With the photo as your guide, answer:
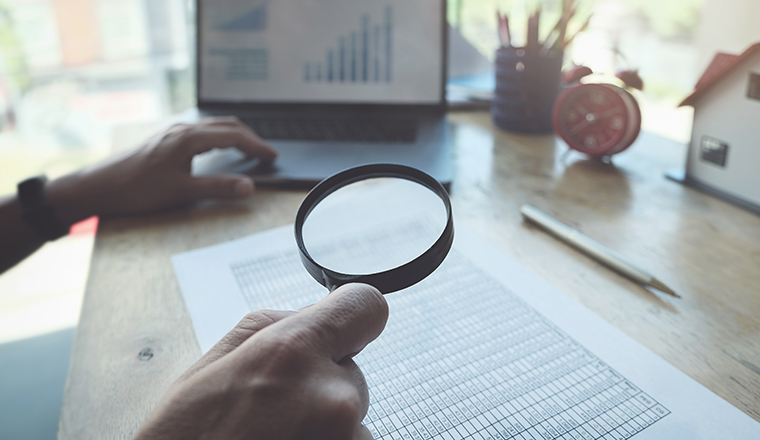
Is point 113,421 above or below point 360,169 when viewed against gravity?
below

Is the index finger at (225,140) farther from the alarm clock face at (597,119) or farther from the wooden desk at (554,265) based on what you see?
the alarm clock face at (597,119)

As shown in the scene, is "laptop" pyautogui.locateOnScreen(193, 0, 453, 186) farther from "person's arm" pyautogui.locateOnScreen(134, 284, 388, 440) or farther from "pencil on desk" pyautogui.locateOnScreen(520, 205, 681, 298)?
"person's arm" pyautogui.locateOnScreen(134, 284, 388, 440)

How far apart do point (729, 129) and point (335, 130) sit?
714mm

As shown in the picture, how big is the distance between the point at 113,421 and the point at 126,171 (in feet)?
1.66

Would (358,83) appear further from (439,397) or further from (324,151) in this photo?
(439,397)

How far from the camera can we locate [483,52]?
1505mm

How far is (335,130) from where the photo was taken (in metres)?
1.12

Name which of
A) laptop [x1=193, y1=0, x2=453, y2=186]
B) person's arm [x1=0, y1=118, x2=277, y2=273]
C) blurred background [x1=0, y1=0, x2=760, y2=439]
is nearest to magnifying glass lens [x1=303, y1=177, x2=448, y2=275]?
person's arm [x1=0, y1=118, x2=277, y2=273]

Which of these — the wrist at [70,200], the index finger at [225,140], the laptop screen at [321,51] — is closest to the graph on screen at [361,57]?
the laptop screen at [321,51]

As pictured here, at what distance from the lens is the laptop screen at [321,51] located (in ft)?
4.02

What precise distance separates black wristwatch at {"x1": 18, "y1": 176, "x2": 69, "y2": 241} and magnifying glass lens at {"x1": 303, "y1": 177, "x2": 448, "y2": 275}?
54 cm

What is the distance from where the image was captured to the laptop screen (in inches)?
48.3

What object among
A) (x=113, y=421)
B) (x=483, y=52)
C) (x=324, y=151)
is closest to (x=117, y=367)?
(x=113, y=421)

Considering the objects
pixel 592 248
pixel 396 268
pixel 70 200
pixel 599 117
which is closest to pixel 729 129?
pixel 599 117
